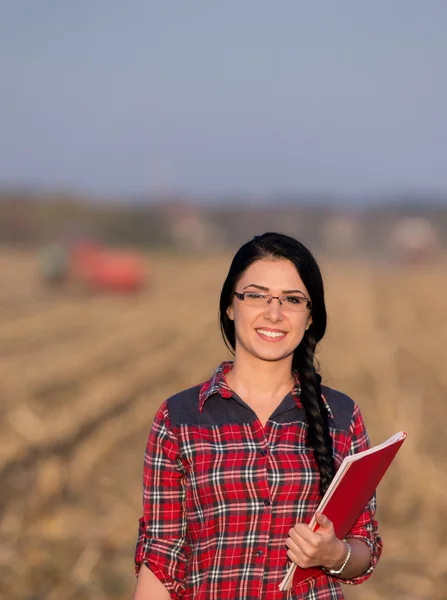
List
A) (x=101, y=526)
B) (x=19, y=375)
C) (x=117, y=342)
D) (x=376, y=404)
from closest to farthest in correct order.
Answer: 1. (x=101, y=526)
2. (x=376, y=404)
3. (x=19, y=375)
4. (x=117, y=342)

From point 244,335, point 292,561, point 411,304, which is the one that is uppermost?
point 411,304

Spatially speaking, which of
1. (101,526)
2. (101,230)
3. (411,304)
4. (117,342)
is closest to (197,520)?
(101,526)

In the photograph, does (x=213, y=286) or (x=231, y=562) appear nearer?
(x=231, y=562)

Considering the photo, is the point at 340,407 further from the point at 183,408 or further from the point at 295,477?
the point at 183,408

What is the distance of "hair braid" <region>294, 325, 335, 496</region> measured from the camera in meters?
2.59

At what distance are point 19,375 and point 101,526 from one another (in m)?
5.31

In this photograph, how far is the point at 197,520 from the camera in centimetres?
263

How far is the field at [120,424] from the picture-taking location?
5.82m

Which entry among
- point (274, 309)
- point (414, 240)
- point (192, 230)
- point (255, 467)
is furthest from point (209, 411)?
point (192, 230)

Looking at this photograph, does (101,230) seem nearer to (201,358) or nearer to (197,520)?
(201,358)

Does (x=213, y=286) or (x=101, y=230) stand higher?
(x=101, y=230)

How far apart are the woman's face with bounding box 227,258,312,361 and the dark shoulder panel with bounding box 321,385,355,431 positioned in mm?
156

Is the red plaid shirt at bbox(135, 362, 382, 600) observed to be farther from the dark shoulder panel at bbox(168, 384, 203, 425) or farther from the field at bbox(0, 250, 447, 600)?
the field at bbox(0, 250, 447, 600)

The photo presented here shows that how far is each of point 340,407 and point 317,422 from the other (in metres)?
0.15
